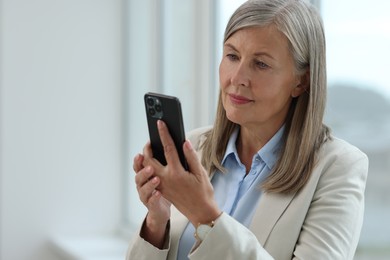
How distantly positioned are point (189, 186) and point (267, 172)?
0.86 feet

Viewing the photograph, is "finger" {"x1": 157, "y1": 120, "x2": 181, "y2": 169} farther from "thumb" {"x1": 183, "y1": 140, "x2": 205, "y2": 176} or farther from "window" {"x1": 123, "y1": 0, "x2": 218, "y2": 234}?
"window" {"x1": 123, "y1": 0, "x2": 218, "y2": 234}

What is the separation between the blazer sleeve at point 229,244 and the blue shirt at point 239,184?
0.16 meters

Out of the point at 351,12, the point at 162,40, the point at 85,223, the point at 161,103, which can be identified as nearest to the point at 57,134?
the point at 85,223

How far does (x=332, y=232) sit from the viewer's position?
1442 mm

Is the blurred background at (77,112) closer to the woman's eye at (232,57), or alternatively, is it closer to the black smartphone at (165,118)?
the woman's eye at (232,57)

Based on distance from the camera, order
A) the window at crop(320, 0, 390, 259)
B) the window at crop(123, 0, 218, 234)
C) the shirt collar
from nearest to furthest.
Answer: the shirt collar < the window at crop(320, 0, 390, 259) < the window at crop(123, 0, 218, 234)

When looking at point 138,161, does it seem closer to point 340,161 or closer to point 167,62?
point 340,161

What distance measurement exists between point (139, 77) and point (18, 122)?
2.22ft

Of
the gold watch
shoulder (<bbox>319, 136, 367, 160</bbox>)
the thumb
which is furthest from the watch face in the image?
shoulder (<bbox>319, 136, 367, 160</bbox>)

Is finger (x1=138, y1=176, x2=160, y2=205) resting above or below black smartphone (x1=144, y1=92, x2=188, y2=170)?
below

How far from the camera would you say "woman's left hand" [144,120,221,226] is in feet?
4.63

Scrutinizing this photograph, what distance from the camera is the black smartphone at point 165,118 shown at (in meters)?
1.41

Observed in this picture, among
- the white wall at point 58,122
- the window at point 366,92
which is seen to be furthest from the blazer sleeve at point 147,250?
the white wall at point 58,122

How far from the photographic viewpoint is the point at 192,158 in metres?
1.40
